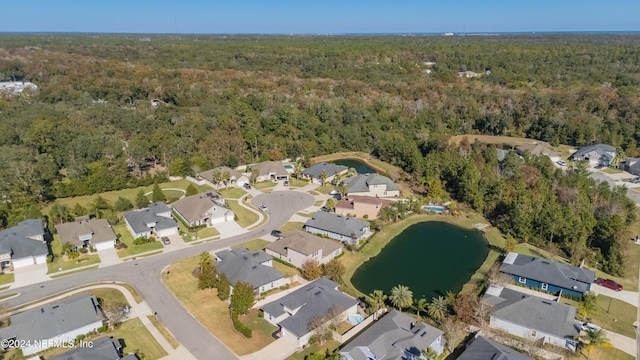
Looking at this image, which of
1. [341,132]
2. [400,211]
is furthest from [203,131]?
[400,211]

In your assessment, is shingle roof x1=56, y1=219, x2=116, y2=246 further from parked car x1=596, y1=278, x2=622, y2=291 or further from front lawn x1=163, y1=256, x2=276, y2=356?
parked car x1=596, y1=278, x2=622, y2=291

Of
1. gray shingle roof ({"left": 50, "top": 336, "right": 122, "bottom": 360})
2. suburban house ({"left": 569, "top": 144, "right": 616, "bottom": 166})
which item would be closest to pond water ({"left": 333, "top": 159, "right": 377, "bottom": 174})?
suburban house ({"left": 569, "top": 144, "right": 616, "bottom": 166})

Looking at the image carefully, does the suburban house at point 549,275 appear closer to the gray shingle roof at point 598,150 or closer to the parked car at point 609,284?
the parked car at point 609,284

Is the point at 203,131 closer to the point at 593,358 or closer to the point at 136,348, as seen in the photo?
the point at 136,348

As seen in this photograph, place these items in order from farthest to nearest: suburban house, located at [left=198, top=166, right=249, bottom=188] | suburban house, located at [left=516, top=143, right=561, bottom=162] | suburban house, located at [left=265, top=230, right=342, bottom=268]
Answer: suburban house, located at [left=516, top=143, right=561, bottom=162] < suburban house, located at [left=198, top=166, right=249, bottom=188] < suburban house, located at [left=265, top=230, right=342, bottom=268]

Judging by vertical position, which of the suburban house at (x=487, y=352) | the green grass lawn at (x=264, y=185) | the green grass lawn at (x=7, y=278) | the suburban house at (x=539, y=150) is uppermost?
the suburban house at (x=539, y=150)

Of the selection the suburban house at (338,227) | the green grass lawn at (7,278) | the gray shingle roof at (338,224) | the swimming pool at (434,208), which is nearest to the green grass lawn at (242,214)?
the suburban house at (338,227)

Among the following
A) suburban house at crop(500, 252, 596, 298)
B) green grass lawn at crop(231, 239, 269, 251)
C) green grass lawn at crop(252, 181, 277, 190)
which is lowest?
green grass lawn at crop(231, 239, 269, 251)
